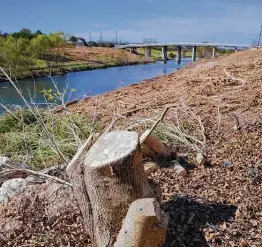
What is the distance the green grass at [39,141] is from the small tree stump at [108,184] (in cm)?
148

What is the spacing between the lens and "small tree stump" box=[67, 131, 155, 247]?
2.12 metres

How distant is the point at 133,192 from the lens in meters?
2.16

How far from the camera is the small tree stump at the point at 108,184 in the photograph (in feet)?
6.94

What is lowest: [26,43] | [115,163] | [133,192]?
[26,43]

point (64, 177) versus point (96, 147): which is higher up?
point (96, 147)

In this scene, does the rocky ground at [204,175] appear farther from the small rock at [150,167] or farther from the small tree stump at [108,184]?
the small tree stump at [108,184]

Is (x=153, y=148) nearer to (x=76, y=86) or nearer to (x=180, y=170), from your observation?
(x=180, y=170)

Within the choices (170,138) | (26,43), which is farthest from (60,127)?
(26,43)

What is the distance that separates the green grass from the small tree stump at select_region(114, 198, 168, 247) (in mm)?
1806

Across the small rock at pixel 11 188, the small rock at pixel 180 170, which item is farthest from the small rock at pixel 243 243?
the small rock at pixel 11 188

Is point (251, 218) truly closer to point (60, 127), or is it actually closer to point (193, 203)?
point (193, 203)

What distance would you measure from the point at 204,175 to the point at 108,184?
4.31ft

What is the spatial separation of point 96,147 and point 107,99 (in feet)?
13.8

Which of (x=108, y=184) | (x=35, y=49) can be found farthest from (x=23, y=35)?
(x=108, y=184)
